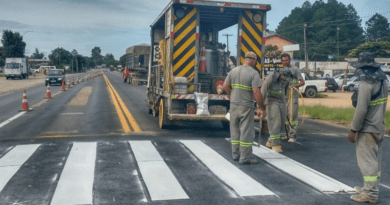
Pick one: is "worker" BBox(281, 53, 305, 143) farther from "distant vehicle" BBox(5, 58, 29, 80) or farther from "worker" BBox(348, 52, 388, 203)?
"distant vehicle" BBox(5, 58, 29, 80)

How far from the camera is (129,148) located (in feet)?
27.3

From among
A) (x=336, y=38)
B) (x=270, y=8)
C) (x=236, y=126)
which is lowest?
(x=236, y=126)

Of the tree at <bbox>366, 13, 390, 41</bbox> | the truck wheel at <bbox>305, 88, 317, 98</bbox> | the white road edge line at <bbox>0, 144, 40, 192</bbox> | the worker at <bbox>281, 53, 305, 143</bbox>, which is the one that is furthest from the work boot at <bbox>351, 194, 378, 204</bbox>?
the tree at <bbox>366, 13, 390, 41</bbox>

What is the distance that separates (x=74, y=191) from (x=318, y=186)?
325 cm

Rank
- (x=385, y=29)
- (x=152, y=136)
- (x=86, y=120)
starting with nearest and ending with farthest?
(x=152, y=136) < (x=86, y=120) < (x=385, y=29)

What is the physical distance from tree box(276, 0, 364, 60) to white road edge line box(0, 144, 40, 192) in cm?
10787

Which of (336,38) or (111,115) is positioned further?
(336,38)

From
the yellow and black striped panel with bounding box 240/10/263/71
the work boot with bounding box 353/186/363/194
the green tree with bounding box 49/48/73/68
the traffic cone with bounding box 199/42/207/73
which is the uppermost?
the green tree with bounding box 49/48/73/68

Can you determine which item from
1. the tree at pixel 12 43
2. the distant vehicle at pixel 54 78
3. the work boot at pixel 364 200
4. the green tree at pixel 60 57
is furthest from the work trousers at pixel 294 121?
the green tree at pixel 60 57

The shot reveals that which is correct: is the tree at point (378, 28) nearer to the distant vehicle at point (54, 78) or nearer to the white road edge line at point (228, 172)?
the distant vehicle at point (54, 78)

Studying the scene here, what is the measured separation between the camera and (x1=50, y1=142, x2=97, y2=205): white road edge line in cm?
509

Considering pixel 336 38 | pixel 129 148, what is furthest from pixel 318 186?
pixel 336 38

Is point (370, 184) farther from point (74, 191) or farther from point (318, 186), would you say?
point (74, 191)

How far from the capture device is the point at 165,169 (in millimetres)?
6605
